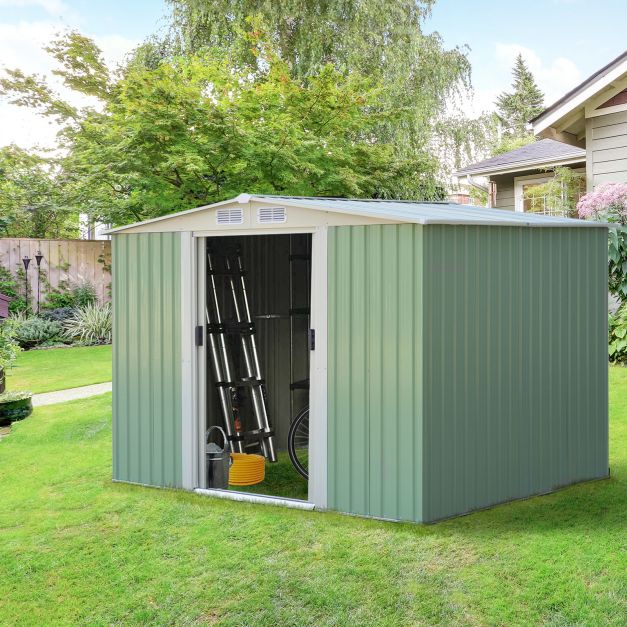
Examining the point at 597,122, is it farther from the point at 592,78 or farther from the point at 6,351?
the point at 6,351

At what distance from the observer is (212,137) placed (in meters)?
11.0

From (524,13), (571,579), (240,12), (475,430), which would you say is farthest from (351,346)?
(524,13)

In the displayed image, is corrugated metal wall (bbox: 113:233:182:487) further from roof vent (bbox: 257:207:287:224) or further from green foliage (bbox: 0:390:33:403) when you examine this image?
green foliage (bbox: 0:390:33:403)

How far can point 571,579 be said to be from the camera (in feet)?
13.4

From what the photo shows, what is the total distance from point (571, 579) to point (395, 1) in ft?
55.0

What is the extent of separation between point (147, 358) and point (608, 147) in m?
7.57

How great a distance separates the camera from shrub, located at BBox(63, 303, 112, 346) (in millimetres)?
15305

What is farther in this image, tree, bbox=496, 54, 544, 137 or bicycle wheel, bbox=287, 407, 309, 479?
tree, bbox=496, 54, 544, 137

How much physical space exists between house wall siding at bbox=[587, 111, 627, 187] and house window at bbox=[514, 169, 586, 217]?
231 centimetres

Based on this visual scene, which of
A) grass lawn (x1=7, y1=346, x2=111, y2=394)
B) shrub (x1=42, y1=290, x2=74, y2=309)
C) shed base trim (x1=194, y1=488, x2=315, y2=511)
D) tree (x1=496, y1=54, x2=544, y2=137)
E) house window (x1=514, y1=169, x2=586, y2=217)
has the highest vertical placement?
tree (x1=496, y1=54, x2=544, y2=137)

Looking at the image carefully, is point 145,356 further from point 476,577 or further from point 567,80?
point 567,80

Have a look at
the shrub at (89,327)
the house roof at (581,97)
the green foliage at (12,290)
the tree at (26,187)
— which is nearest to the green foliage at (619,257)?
the house roof at (581,97)

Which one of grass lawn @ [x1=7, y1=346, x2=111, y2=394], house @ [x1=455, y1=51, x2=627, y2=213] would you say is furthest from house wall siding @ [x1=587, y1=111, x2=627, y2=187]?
grass lawn @ [x1=7, y1=346, x2=111, y2=394]

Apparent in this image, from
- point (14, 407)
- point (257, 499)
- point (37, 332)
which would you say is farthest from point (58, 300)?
point (257, 499)
